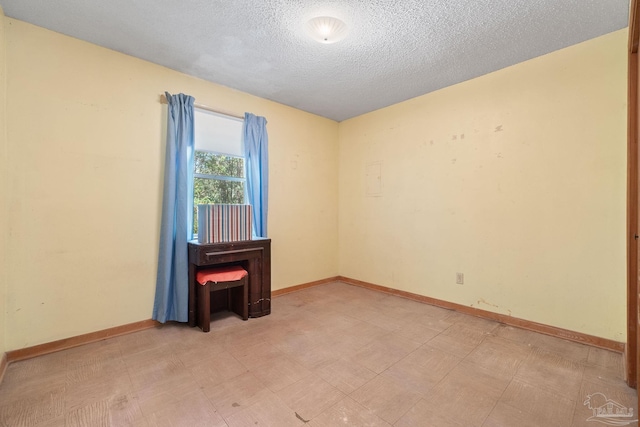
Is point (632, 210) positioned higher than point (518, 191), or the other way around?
point (518, 191)

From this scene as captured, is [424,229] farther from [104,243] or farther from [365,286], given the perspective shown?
[104,243]

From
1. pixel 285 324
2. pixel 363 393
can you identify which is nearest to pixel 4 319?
pixel 285 324

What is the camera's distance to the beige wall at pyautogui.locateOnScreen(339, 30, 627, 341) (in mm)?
2219

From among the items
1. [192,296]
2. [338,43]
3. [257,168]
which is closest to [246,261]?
[192,296]

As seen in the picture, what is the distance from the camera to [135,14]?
77.3 inches

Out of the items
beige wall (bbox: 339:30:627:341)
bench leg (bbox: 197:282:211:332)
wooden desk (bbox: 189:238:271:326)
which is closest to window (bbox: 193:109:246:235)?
wooden desk (bbox: 189:238:271:326)

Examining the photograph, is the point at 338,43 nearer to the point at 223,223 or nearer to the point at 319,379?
the point at 223,223

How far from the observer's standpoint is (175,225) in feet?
8.70

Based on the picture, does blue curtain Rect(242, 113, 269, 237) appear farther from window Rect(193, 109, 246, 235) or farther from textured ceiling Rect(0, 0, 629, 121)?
textured ceiling Rect(0, 0, 629, 121)

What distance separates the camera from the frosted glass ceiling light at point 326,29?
2004 millimetres

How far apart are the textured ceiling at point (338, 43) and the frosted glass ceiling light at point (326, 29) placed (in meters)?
Result: 0.05

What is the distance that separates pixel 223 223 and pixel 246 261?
475 millimetres

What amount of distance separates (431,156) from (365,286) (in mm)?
1963

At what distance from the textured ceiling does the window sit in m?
0.45
